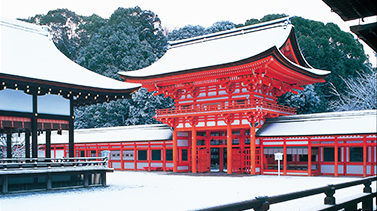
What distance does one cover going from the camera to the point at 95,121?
Answer: 51.0 meters

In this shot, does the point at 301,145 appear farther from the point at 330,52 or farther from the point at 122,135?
the point at 330,52

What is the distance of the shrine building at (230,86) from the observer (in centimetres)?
2504

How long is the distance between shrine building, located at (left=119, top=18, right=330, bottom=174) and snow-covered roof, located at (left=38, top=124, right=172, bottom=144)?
1.97 m

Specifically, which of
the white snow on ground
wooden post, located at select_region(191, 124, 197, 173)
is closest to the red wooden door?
wooden post, located at select_region(191, 124, 197, 173)

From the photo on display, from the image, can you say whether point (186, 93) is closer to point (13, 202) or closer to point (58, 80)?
point (58, 80)

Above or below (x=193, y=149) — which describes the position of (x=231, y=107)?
above

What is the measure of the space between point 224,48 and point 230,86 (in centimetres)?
396

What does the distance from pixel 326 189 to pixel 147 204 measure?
650 cm

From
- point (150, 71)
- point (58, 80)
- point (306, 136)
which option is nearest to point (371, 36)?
point (58, 80)

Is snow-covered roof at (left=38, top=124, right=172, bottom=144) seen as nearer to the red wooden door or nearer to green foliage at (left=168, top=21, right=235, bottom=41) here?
the red wooden door

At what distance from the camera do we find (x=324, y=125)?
914 inches

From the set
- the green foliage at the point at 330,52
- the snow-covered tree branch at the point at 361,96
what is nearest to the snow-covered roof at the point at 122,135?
the snow-covered tree branch at the point at 361,96

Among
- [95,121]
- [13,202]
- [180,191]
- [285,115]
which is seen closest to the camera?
[13,202]

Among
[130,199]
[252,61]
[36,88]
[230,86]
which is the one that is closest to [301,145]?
[252,61]
